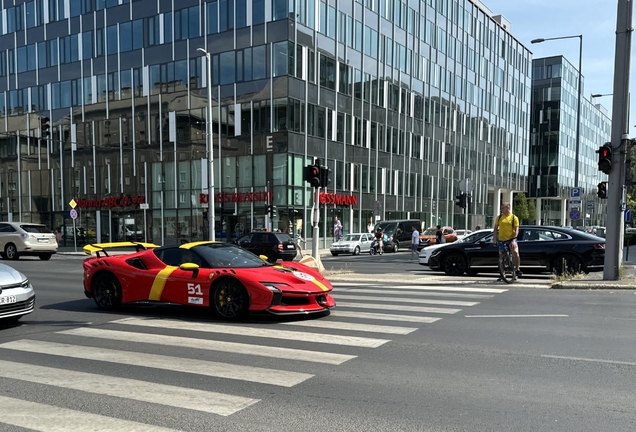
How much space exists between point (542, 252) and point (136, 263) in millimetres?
11343

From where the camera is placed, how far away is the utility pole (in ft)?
44.3

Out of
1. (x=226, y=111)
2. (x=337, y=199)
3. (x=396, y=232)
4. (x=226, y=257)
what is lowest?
(x=396, y=232)

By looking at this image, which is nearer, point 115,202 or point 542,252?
A: point 542,252

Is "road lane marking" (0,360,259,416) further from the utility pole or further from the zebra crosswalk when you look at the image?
the utility pole

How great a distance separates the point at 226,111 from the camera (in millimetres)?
37844

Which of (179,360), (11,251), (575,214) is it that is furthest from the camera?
(11,251)

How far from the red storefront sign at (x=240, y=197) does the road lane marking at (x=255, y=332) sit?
2736 cm

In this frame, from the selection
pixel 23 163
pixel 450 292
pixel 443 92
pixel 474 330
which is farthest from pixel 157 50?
pixel 474 330

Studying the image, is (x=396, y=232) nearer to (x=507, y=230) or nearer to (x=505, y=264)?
(x=505, y=264)

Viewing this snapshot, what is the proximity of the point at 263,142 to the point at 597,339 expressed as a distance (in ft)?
102

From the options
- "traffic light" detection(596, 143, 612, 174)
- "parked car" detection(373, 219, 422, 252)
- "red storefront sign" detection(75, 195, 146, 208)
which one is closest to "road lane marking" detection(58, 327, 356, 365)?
"traffic light" detection(596, 143, 612, 174)

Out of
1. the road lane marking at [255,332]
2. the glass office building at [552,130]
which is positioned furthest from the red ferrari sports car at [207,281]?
the glass office building at [552,130]

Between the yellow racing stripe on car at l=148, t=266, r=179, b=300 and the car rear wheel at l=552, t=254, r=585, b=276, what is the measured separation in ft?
36.2

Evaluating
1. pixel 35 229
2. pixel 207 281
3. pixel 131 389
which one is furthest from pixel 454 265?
pixel 35 229
